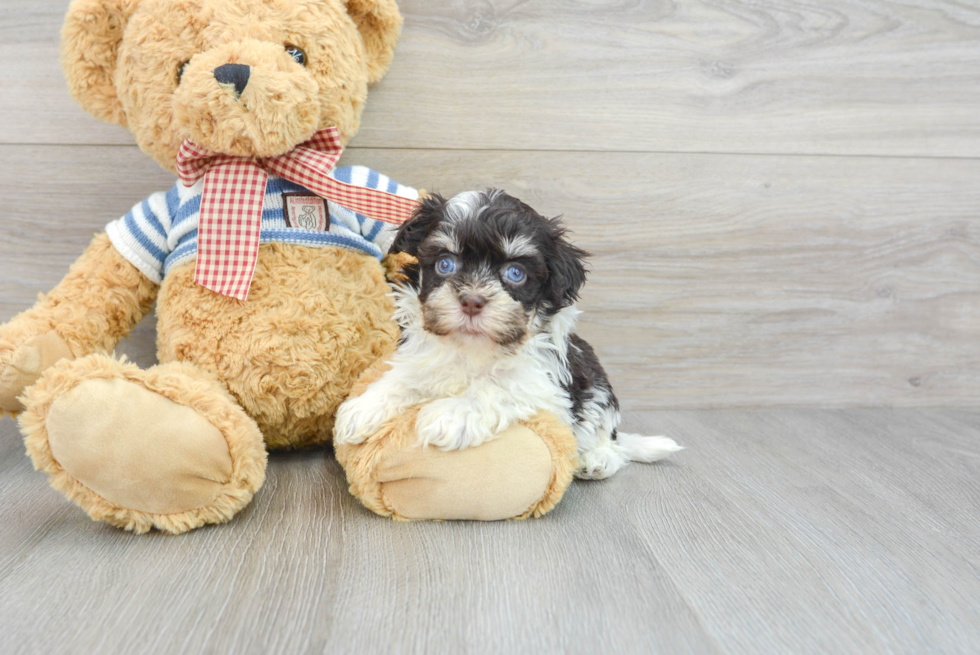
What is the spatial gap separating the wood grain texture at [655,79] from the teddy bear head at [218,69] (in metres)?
0.30

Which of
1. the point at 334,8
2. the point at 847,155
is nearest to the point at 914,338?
the point at 847,155

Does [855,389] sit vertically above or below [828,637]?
below

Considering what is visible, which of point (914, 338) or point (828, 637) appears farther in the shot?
point (914, 338)

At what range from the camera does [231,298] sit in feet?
4.68

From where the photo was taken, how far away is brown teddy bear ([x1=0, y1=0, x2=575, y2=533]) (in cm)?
114

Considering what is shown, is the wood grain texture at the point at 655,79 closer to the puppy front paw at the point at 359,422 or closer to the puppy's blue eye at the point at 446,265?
the puppy's blue eye at the point at 446,265

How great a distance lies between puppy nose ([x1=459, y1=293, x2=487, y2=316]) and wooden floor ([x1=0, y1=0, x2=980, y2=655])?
38 centimetres

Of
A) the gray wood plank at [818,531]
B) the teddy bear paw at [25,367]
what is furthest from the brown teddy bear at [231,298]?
→ the gray wood plank at [818,531]

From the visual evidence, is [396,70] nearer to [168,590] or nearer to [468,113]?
[468,113]

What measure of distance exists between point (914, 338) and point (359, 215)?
1.63m

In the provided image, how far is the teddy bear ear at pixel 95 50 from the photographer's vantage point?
1396mm

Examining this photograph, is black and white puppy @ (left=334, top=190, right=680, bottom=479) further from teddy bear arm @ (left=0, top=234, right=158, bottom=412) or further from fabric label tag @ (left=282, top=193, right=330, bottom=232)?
teddy bear arm @ (left=0, top=234, right=158, bottom=412)

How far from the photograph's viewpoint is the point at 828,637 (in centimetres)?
95

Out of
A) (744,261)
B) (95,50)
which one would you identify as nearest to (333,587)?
(95,50)
